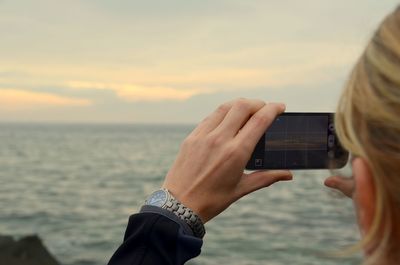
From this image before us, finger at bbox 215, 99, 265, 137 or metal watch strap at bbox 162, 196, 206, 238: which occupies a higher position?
finger at bbox 215, 99, 265, 137

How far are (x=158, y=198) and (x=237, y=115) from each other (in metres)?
0.30

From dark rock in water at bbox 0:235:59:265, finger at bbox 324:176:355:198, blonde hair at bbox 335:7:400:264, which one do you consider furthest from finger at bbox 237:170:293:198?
dark rock in water at bbox 0:235:59:265

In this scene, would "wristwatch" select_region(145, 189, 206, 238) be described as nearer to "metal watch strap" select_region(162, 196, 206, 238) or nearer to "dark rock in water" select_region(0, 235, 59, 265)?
"metal watch strap" select_region(162, 196, 206, 238)

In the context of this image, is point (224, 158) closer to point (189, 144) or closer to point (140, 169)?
point (189, 144)

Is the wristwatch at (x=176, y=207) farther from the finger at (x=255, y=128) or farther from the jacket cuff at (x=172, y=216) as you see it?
the finger at (x=255, y=128)

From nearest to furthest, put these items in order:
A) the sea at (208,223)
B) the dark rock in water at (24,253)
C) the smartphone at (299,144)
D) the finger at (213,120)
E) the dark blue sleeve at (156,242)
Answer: the dark blue sleeve at (156,242)
the finger at (213,120)
the smartphone at (299,144)
the dark rock in water at (24,253)
the sea at (208,223)

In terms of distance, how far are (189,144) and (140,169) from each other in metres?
52.1

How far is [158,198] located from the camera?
1.57m

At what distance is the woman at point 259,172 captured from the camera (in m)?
1.18

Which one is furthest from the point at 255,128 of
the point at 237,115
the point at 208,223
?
the point at 208,223

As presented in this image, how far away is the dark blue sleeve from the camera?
147 centimetres

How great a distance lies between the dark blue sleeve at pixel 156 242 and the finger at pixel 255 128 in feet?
0.86

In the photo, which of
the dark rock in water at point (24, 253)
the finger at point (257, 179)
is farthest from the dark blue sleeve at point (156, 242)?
the dark rock in water at point (24, 253)

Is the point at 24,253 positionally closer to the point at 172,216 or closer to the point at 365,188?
the point at 172,216
